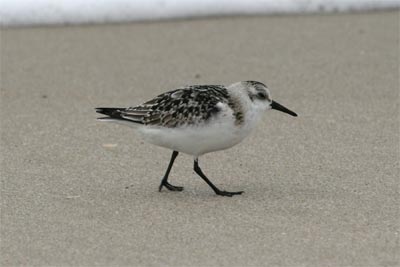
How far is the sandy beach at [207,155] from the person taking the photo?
4.41m

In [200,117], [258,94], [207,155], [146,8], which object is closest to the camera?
[200,117]

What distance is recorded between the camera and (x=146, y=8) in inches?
350

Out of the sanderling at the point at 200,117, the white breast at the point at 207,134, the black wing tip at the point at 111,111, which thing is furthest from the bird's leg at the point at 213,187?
the black wing tip at the point at 111,111

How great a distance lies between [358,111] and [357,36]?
1.85 meters

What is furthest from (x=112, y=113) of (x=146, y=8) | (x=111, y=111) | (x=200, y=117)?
(x=146, y=8)

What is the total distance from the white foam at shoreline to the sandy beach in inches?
5.8

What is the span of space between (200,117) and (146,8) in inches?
162

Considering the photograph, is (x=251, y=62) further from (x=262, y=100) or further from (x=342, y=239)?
(x=342, y=239)

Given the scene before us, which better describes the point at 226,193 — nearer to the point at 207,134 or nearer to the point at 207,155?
the point at 207,134

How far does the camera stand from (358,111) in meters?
6.55

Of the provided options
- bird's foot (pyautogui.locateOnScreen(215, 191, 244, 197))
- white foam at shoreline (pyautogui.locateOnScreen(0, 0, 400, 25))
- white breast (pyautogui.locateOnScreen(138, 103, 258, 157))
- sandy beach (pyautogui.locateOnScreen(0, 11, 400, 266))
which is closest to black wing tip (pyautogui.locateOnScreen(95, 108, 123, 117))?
white breast (pyautogui.locateOnScreen(138, 103, 258, 157))

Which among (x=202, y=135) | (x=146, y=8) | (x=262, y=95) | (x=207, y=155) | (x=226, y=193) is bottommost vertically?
(x=226, y=193)

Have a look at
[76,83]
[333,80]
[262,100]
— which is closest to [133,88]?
[76,83]

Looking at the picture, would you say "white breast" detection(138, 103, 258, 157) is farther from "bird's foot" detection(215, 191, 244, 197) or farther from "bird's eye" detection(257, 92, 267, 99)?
"bird's foot" detection(215, 191, 244, 197)
